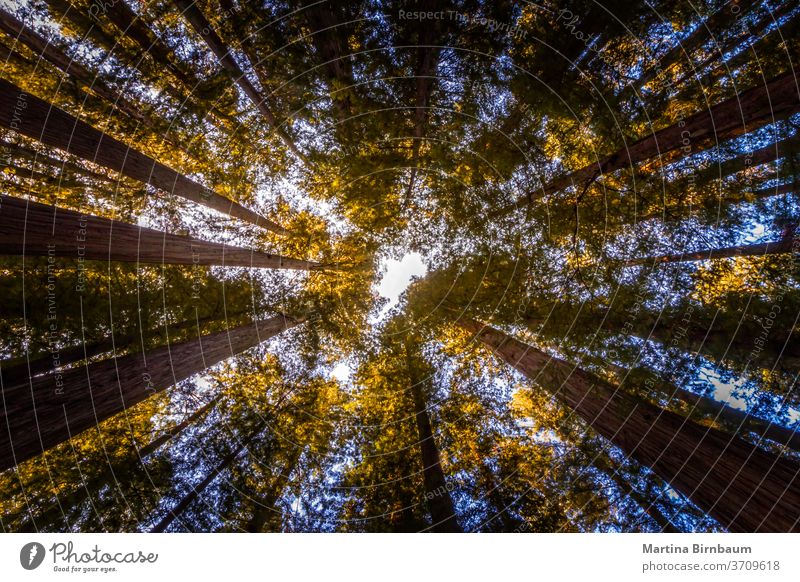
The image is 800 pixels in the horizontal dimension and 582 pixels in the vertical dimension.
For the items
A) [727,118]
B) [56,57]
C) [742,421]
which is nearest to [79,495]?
[56,57]

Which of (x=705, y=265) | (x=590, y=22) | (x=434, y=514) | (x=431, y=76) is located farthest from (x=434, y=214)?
(x=434, y=514)

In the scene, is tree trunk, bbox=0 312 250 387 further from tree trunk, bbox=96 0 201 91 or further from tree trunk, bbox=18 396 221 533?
tree trunk, bbox=96 0 201 91

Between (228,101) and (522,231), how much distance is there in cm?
857

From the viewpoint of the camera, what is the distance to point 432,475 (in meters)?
7.27

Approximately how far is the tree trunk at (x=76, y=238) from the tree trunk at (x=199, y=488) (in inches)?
212

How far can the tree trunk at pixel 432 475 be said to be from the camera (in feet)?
19.1

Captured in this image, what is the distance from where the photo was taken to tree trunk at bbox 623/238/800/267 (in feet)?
19.4

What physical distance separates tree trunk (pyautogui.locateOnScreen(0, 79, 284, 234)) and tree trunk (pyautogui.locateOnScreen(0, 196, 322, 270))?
1.53 m

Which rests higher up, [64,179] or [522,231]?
[522,231]

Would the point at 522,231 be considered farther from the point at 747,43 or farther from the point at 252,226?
the point at 252,226

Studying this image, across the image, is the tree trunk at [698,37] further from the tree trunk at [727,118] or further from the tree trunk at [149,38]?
the tree trunk at [149,38]

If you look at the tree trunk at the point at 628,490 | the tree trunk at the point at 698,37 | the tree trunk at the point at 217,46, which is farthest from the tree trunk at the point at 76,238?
the tree trunk at the point at 628,490

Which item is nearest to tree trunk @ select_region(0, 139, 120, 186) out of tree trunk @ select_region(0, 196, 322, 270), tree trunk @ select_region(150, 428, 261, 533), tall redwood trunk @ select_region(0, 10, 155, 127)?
tall redwood trunk @ select_region(0, 10, 155, 127)

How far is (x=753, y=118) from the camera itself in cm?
383
